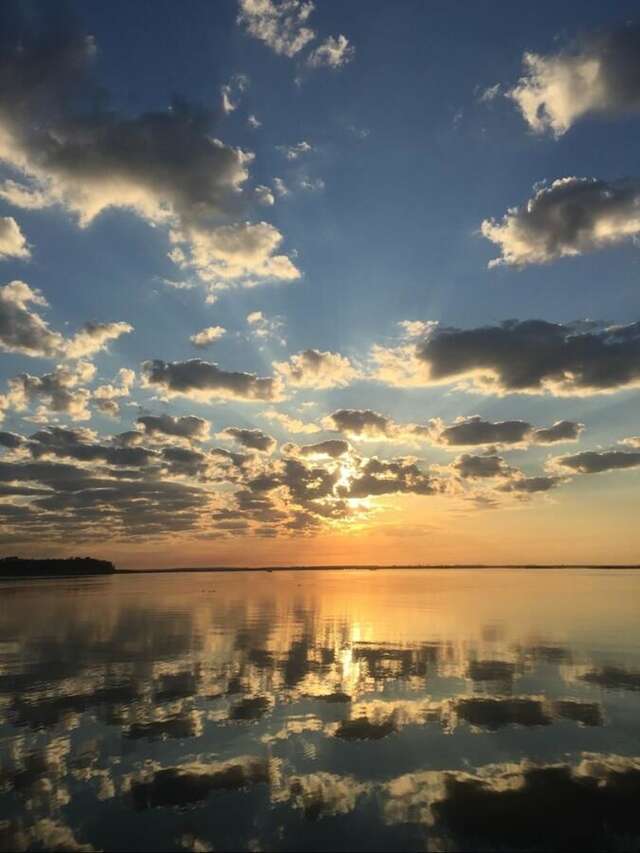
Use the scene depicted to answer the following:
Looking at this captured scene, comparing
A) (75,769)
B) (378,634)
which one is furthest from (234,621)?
(75,769)

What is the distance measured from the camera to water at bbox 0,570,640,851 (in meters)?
14.0

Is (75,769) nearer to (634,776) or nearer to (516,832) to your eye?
(516,832)

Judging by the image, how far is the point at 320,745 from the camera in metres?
20.0

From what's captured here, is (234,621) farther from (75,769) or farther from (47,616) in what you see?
(75,769)

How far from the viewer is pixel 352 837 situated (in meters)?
13.6

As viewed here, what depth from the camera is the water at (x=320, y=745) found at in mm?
14031

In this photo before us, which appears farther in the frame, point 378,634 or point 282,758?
point 378,634

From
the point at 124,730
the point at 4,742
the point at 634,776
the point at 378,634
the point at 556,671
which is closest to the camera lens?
the point at 634,776

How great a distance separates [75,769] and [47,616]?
4950cm

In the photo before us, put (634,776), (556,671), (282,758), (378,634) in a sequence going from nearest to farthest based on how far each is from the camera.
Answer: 1. (634,776)
2. (282,758)
3. (556,671)
4. (378,634)

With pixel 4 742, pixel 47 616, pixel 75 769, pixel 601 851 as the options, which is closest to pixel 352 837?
pixel 601 851

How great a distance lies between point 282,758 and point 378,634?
30640 mm

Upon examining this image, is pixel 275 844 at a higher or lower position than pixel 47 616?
lower

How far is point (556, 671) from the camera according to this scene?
3195 centimetres
